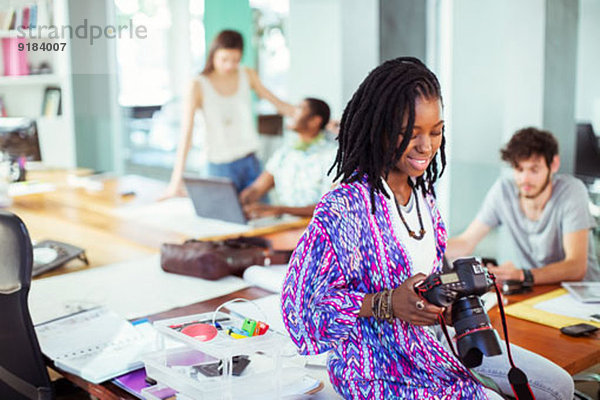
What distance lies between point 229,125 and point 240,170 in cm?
28

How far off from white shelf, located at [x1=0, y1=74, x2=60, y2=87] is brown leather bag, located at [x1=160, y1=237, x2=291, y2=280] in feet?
5.52

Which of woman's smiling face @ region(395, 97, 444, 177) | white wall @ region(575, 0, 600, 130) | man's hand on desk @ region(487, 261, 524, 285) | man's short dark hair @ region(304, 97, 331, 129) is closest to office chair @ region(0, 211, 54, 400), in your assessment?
woman's smiling face @ region(395, 97, 444, 177)

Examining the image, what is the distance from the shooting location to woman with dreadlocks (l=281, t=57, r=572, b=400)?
138cm

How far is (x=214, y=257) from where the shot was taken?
254 cm

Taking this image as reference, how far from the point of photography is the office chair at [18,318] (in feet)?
5.89

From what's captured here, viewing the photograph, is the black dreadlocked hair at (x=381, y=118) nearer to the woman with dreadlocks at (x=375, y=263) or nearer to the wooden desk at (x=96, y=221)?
the woman with dreadlocks at (x=375, y=263)

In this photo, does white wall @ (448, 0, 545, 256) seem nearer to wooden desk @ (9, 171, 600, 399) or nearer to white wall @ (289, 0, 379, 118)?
wooden desk @ (9, 171, 600, 399)

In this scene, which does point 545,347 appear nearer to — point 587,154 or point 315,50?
point 587,154

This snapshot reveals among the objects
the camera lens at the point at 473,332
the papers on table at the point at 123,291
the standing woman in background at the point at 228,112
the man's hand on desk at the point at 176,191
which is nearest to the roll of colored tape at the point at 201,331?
the camera lens at the point at 473,332

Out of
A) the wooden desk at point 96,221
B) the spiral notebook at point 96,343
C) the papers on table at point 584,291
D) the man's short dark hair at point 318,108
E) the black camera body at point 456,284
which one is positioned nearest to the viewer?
the black camera body at point 456,284

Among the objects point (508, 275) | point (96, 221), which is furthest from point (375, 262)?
point (96, 221)

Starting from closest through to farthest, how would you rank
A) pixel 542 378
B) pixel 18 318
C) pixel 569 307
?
pixel 542 378, pixel 18 318, pixel 569 307

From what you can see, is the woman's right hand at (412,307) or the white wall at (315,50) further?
the white wall at (315,50)

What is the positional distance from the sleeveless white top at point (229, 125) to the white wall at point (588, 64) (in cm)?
185
